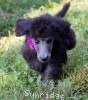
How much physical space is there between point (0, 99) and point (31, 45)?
112 cm

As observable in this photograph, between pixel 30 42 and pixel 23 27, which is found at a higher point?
pixel 23 27

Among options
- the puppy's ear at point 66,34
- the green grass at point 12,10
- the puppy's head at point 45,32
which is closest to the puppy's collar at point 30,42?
the puppy's head at point 45,32

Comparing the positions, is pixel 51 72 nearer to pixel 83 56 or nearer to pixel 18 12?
pixel 83 56

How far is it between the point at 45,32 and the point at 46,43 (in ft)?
0.54

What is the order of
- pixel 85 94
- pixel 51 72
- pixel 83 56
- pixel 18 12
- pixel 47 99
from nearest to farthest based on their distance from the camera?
pixel 47 99 < pixel 85 94 < pixel 51 72 < pixel 83 56 < pixel 18 12

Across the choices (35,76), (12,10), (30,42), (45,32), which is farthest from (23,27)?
(12,10)

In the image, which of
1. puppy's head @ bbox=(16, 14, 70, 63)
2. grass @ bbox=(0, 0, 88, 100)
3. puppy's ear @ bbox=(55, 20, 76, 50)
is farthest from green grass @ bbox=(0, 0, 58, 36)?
puppy's head @ bbox=(16, 14, 70, 63)

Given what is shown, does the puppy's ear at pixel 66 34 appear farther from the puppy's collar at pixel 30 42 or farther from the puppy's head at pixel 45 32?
the puppy's collar at pixel 30 42

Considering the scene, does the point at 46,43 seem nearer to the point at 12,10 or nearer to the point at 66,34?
the point at 66,34

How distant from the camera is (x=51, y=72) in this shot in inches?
207

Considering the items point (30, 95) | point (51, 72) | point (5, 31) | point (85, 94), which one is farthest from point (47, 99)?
point (5, 31)

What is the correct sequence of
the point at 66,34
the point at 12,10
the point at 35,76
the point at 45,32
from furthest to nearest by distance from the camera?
the point at 12,10 → the point at 35,76 → the point at 66,34 → the point at 45,32

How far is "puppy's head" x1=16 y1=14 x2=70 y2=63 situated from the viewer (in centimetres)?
497

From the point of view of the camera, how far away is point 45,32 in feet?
16.4
